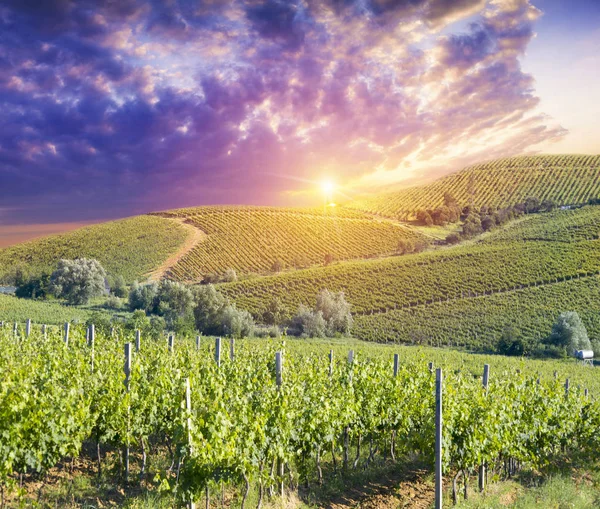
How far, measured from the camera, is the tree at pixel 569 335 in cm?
3469

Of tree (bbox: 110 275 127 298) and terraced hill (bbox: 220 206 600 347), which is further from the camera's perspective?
tree (bbox: 110 275 127 298)

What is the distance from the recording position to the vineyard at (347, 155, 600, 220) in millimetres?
91500

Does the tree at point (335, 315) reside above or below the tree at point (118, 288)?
below

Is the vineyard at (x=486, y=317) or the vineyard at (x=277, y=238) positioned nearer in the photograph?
the vineyard at (x=486, y=317)

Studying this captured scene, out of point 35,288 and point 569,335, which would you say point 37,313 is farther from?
point 569,335

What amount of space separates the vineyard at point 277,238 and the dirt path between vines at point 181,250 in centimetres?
83

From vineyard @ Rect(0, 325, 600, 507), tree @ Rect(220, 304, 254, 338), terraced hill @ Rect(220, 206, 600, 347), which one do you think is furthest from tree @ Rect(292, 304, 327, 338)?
vineyard @ Rect(0, 325, 600, 507)

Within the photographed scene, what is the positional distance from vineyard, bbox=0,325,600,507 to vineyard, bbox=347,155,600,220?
276 feet

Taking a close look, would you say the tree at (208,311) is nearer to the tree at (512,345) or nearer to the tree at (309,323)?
the tree at (309,323)

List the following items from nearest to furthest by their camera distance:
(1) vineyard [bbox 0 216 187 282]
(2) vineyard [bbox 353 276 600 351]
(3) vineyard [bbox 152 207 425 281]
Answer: (2) vineyard [bbox 353 276 600 351]
(3) vineyard [bbox 152 207 425 281]
(1) vineyard [bbox 0 216 187 282]

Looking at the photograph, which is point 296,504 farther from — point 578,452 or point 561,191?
point 561,191

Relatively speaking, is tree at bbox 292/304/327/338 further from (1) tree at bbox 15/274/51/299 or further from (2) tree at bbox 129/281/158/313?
(1) tree at bbox 15/274/51/299

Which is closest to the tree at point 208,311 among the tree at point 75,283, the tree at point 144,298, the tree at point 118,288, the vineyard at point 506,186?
the tree at point 144,298

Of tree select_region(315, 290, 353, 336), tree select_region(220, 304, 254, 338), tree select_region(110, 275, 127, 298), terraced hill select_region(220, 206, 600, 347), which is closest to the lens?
tree select_region(220, 304, 254, 338)
